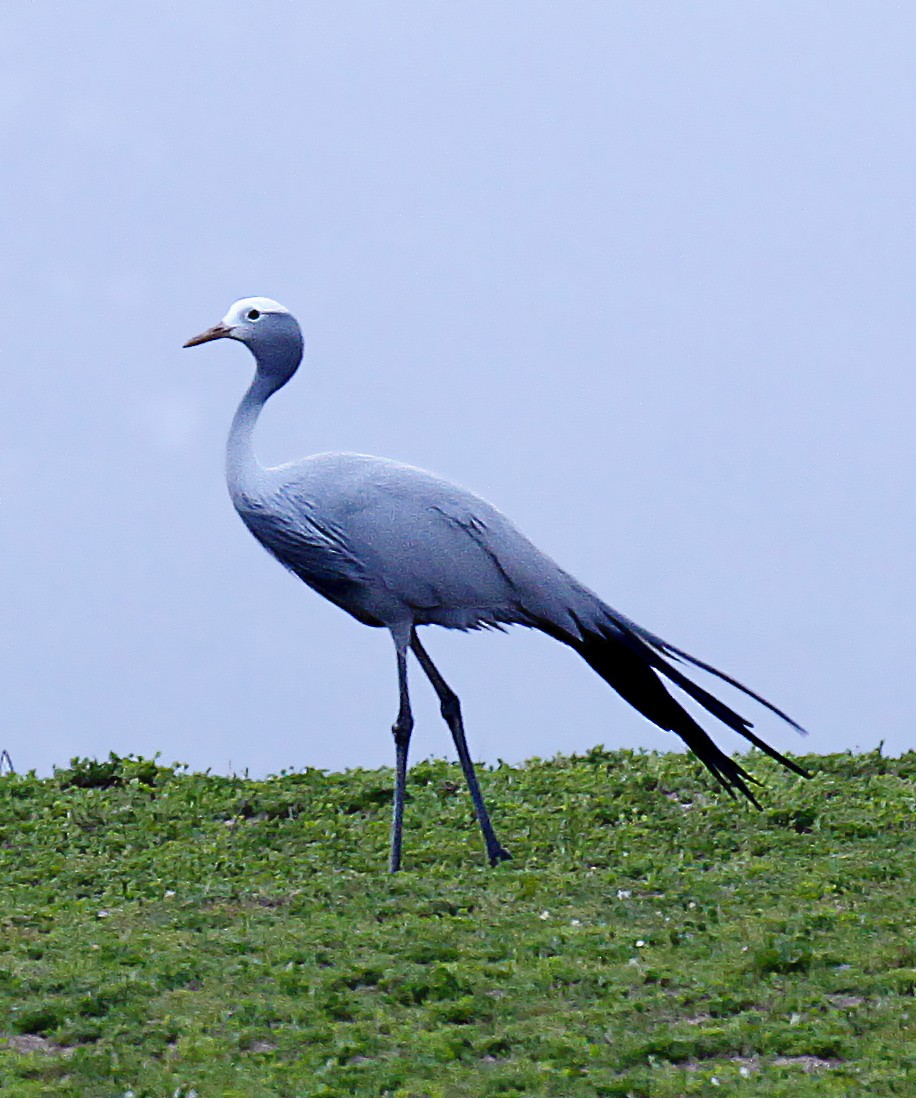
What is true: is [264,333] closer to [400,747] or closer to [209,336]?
[209,336]

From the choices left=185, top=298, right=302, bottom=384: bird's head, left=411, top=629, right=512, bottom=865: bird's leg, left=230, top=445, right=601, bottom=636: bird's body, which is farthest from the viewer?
left=411, top=629, right=512, bottom=865: bird's leg

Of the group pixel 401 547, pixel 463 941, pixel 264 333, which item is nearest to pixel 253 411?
pixel 264 333

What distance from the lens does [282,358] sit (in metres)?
8.48

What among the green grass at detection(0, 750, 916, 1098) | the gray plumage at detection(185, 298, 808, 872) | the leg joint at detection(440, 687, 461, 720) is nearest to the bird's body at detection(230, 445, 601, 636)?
the gray plumage at detection(185, 298, 808, 872)

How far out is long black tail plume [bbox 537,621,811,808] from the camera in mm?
8562

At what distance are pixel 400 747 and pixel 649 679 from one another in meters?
1.31

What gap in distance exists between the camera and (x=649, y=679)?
8633mm

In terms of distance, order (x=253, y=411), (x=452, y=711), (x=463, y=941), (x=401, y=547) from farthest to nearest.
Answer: (x=452, y=711) → (x=253, y=411) → (x=401, y=547) → (x=463, y=941)

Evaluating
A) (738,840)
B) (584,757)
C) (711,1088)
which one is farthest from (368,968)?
(584,757)

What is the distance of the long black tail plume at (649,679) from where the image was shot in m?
8.56

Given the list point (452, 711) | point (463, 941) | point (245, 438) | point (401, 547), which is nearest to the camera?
point (463, 941)

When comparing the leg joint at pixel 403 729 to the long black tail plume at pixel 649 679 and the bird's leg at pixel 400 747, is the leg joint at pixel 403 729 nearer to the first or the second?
the bird's leg at pixel 400 747

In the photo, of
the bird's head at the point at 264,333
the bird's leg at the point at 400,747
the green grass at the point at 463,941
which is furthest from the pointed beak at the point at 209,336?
the green grass at the point at 463,941

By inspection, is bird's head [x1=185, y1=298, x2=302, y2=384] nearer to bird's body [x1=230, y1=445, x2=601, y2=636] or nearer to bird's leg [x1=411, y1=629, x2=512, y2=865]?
bird's body [x1=230, y1=445, x2=601, y2=636]
